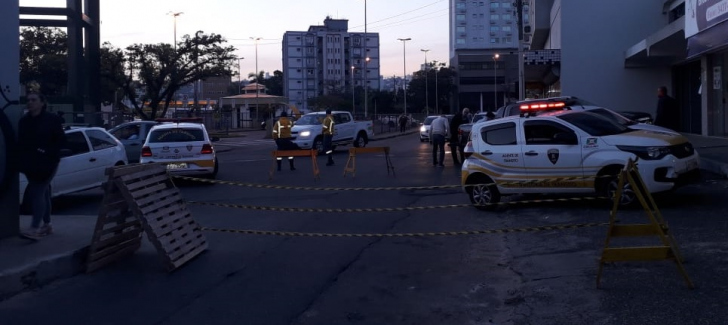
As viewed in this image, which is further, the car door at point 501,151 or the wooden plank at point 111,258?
the car door at point 501,151

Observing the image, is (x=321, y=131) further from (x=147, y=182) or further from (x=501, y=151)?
(x=147, y=182)

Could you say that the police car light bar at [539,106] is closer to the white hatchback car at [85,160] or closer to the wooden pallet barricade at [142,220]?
the white hatchback car at [85,160]

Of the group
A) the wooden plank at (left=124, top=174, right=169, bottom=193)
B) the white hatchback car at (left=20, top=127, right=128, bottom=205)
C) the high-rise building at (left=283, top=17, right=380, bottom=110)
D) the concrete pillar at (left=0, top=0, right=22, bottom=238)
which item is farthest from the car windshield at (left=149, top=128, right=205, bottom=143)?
the high-rise building at (left=283, top=17, right=380, bottom=110)

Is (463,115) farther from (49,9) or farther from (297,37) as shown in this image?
(297,37)

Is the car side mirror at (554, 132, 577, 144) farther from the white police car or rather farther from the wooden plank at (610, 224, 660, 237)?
the wooden plank at (610, 224, 660, 237)

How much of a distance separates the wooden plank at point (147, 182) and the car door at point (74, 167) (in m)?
5.88

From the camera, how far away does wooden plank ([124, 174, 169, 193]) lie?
929 centimetres

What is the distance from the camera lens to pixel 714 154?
19.4 m

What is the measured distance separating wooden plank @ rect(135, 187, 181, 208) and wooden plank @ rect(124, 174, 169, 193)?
13 cm

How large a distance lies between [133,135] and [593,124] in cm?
1744

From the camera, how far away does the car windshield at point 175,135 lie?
2017cm

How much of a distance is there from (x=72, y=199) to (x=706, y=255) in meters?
13.2

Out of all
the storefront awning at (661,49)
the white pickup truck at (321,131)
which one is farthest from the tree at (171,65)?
the storefront awning at (661,49)

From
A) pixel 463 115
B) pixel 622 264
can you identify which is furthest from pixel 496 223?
pixel 463 115
